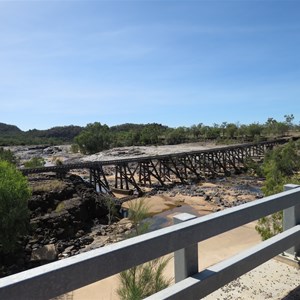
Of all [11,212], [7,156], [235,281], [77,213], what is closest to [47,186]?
[77,213]

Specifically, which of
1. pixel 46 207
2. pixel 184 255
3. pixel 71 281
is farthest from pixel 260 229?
pixel 46 207

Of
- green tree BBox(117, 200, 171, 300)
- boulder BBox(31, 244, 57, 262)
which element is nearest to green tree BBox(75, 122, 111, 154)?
boulder BBox(31, 244, 57, 262)

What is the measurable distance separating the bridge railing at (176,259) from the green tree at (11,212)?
1602 centimetres

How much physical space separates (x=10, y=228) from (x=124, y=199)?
14.2 m

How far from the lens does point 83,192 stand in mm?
26828

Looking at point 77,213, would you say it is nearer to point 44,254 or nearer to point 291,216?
point 44,254

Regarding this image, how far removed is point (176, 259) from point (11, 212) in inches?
643

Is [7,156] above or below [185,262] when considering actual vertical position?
below

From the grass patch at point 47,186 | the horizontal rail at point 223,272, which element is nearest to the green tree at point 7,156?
the grass patch at point 47,186

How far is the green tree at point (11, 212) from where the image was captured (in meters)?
16.9

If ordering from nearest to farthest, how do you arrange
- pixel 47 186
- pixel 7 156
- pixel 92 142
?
pixel 47 186, pixel 7 156, pixel 92 142

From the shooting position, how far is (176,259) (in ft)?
8.61

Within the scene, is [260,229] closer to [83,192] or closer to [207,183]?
[83,192]

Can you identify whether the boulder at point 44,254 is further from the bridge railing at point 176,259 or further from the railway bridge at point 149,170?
the bridge railing at point 176,259
